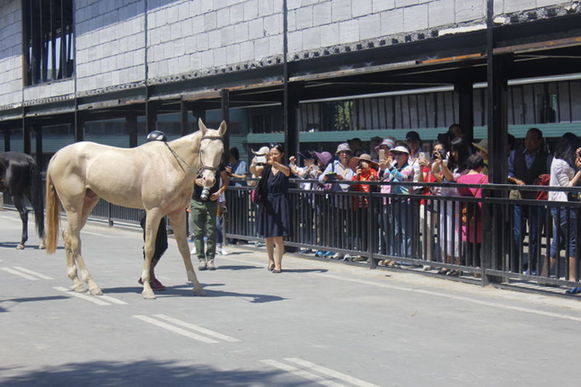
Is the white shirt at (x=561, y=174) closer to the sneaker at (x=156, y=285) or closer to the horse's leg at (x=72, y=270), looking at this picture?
the sneaker at (x=156, y=285)

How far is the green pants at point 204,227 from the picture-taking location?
1477cm

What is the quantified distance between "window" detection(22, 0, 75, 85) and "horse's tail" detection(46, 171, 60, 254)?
16.3 m

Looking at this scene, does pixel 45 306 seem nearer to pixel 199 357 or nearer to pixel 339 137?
pixel 199 357

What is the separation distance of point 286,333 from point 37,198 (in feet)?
35.5

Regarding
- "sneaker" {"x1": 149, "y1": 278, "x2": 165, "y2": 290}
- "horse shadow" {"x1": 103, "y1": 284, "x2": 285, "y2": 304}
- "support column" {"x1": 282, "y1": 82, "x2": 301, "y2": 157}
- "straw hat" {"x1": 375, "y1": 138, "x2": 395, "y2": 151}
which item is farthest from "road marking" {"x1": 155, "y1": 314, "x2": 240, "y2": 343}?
"support column" {"x1": 282, "y1": 82, "x2": 301, "y2": 157}

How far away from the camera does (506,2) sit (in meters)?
12.3

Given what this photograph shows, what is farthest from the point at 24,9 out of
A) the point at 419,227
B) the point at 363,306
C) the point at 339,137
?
the point at 363,306

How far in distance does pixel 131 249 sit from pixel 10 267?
353 centimetres

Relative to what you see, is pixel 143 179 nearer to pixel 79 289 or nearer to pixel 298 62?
pixel 79 289

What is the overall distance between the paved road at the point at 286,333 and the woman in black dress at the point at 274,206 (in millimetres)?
681

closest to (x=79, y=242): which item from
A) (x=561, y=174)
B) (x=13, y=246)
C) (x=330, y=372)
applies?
(x=330, y=372)

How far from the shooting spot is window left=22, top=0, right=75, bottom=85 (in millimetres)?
28828

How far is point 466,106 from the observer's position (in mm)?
17234

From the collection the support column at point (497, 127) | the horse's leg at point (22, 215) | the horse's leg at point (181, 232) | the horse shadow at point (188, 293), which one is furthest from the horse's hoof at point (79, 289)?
the horse's leg at point (22, 215)
